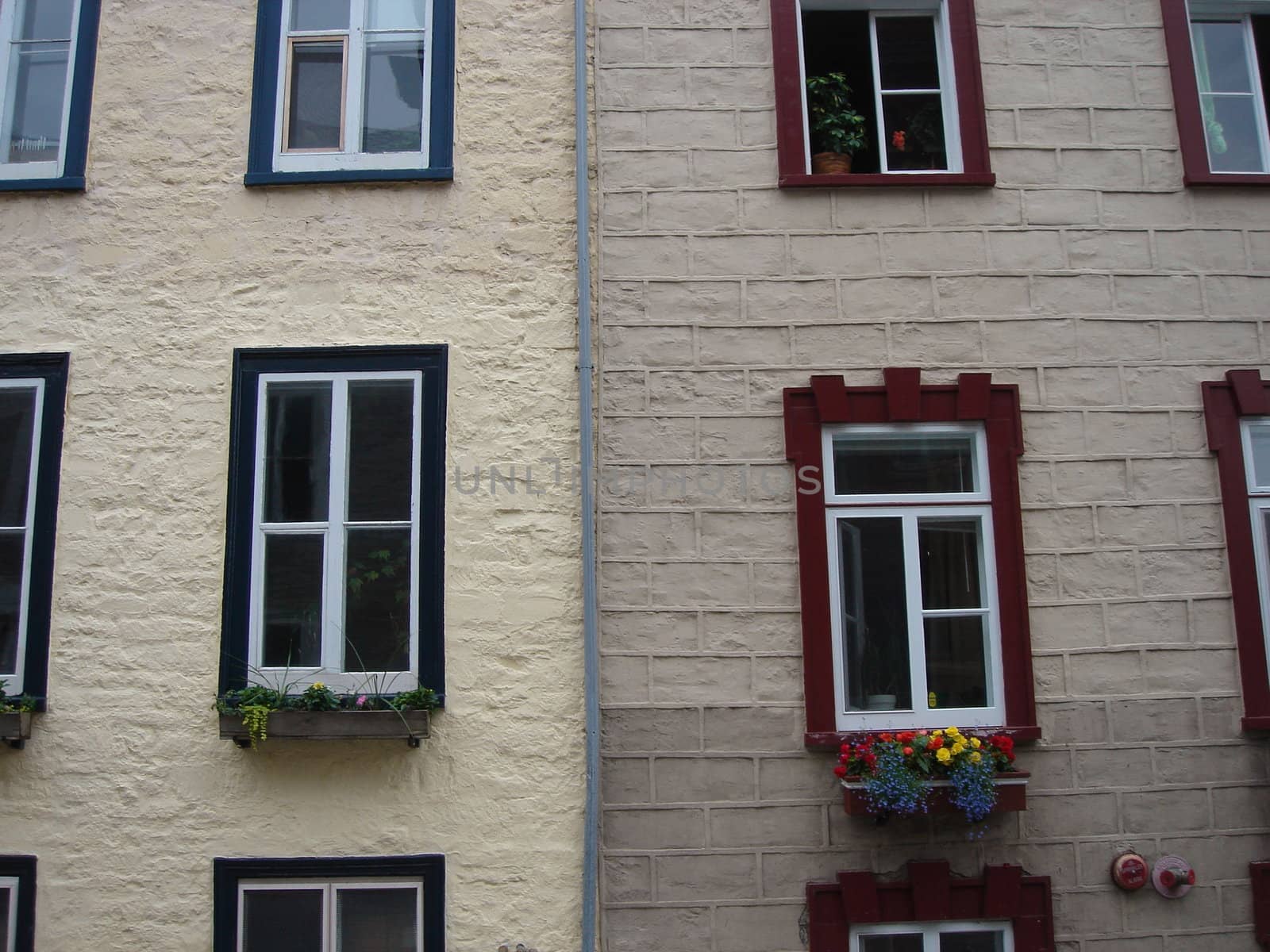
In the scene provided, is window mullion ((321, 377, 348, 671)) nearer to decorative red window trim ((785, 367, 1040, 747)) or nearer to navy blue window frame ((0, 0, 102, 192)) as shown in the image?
navy blue window frame ((0, 0, 102, 192))

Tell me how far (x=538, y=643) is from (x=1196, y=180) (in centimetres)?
488

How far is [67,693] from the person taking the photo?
19.7ft

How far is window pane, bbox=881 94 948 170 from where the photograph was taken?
680 cm

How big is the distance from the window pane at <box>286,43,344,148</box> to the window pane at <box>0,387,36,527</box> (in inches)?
89.1

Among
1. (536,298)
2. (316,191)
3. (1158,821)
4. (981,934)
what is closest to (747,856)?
(981,934)

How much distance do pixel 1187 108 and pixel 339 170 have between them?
209 inches

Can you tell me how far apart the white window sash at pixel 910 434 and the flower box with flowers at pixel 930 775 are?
1.33 metres

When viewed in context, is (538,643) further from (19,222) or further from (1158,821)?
(19,222)

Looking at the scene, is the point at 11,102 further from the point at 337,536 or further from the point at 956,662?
→ the point at 956,662

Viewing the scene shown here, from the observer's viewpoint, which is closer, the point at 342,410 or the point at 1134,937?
the point at 1134,937

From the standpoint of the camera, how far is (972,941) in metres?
5.88

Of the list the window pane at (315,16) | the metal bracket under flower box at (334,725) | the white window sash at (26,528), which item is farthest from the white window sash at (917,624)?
the white window sash at (26,528)

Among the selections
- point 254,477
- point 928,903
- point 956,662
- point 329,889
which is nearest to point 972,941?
point 928,903

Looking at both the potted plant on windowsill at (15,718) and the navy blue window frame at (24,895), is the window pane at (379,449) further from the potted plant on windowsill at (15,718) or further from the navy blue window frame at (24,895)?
A: the navy blue window frame at (24,895)
